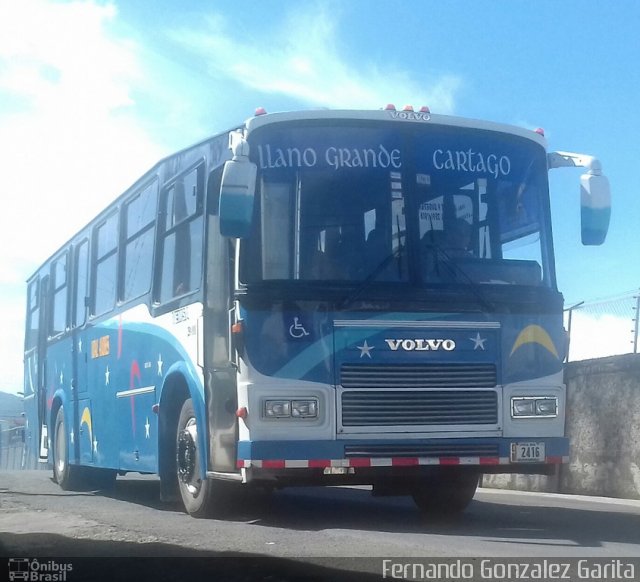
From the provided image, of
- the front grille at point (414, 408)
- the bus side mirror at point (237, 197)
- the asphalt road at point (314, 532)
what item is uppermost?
the bus side mirror at point (237, 197)

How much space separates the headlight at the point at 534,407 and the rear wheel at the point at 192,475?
2.75 meters

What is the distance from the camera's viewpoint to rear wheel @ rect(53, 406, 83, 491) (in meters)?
15.9

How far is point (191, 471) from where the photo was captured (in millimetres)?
9859

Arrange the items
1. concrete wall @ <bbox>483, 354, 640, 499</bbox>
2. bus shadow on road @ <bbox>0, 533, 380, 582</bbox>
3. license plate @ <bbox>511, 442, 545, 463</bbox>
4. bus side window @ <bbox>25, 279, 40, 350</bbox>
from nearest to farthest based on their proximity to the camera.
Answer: bus shadow on road @ <bbox>0, 533, 380, 582</bbox> < license plate @ <bbox>511, 442, 545, 463</bbox> < concrete wall @ <bbox>483, 354, 640, 499</bbox> < bus side window @ <bbox>25, 279, 40, 350</bbox>

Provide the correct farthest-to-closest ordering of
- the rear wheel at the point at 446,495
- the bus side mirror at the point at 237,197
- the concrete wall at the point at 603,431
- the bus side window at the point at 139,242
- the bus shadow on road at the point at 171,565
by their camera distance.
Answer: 1. the concrete wall at the point at 603,431
2. the bus side window at the point at 139,242
3. the rear wheel at the point at 446,495
4. the bus side mirror at the point at 237,197
5. the bus shadow on road at the point at 171,565

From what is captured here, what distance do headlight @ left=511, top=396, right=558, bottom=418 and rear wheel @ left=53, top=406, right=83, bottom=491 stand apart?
881 cm

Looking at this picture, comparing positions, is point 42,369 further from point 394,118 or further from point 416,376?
point 416,376

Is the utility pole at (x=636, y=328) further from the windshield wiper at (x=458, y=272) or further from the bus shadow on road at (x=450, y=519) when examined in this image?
the windshield wiper at (x=458, y=272)

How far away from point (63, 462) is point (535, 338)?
30.8ft

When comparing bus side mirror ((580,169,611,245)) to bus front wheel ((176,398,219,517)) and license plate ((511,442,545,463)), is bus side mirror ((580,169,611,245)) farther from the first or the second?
bus front wheel ((176,398,219,517))

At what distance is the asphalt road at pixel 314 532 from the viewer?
7152 mm

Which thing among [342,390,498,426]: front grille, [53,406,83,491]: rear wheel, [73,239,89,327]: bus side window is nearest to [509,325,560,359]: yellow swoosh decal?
[342,390,498,426]: front grille

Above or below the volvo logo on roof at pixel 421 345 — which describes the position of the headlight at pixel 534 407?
below

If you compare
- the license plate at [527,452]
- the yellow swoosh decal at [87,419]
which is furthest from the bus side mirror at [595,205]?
the yellow swoosh decal at [87,419]
